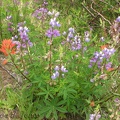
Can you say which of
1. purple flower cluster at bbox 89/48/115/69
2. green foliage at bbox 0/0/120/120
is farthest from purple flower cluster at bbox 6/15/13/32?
purple flower cluster at bbox 89/48/115/69

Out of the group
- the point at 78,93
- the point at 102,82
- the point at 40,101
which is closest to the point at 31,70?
the point at 40,101

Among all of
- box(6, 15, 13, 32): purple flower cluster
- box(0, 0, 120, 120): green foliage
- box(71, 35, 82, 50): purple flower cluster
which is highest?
box(6, 15, 13, 32): purple flower cluster

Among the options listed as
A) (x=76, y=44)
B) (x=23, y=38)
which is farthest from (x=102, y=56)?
(x=23, y=38)

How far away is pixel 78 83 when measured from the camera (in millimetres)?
2729

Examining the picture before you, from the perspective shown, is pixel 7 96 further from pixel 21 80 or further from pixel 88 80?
pixel 88 80

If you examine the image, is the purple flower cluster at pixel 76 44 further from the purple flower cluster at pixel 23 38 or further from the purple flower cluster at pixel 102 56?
the purple flower cluster at pixel 23 38

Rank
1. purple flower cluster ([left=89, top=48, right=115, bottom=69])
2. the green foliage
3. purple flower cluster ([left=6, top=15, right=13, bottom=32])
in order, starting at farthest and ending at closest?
purple flower cluster ([left=6, top=15, right=13, bottom=32]) → the green foliage → purple flower cluster ([left=89, top=48, right=115, bottom=69])

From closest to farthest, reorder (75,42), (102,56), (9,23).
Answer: (102,56), (75,42), (9,23)

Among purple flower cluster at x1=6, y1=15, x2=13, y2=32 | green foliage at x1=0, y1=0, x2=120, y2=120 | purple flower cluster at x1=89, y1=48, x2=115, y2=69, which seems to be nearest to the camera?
purple flower cluster at x1=89, y1=48, x2=115, y2=69

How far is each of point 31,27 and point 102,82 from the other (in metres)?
1.46

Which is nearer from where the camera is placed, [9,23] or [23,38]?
[23,38]

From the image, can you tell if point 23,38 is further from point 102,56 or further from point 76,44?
point 102,56

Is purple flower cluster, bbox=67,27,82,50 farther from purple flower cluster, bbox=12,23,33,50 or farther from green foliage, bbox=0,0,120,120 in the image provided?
purple flower cluster, bbox=12,23,33,50

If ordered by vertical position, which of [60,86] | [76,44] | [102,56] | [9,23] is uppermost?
[9,23]
